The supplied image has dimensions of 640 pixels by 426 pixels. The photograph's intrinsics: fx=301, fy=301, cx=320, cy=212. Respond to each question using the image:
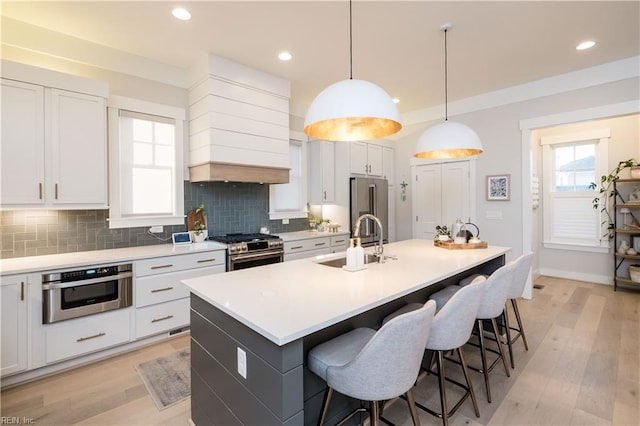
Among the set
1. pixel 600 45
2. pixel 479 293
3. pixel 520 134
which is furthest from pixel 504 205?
pixel 479 293

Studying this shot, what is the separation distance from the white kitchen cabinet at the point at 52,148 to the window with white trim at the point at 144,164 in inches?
11.6

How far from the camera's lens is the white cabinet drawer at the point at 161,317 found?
2795mm

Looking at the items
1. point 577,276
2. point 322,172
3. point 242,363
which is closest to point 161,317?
point 242,363

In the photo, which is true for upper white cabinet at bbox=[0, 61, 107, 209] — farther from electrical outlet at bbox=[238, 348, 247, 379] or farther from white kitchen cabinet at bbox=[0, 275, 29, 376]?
electrical outlet at bbox=[238, 348, 247, 379]

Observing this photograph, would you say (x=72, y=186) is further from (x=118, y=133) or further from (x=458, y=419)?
(x=458, y=419)

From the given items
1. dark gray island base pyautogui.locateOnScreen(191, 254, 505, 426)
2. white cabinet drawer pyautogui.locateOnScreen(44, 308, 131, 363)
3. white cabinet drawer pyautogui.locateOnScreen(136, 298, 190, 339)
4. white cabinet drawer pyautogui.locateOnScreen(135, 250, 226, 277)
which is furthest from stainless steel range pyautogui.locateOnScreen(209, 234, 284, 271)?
dark gray island base pyautogui.locateOnScreen(191, 254, 505, 426)

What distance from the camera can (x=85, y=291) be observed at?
2.50 meters

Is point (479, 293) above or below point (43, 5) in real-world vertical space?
below

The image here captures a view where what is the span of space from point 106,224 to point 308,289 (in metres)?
2.56

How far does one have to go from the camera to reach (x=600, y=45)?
316cm

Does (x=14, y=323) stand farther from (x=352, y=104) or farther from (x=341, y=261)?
(x=352, y=104)

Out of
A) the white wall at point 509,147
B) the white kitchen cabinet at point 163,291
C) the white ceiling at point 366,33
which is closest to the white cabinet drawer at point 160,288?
the white kitchen cabinet at point 163,291

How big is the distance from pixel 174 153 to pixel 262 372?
3.05 m

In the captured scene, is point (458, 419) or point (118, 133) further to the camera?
point (118, 133)
